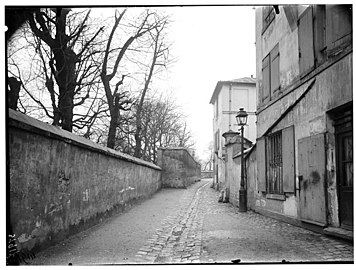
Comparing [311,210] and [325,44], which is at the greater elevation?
[325,44]

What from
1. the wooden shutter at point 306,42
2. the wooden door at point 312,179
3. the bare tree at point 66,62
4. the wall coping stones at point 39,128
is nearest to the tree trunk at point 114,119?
the bare tree at point 66,62

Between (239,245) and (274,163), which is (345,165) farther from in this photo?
(274,163)

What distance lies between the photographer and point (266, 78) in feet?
31.0

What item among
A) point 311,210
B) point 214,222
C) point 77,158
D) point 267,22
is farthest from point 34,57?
point 311,210

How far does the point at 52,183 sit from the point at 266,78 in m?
6.54

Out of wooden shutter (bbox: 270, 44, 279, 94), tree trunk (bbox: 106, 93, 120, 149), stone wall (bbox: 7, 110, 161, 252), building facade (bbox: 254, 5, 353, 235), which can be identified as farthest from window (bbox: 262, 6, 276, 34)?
stone wall (bbox: 7, 110, 161, 252)

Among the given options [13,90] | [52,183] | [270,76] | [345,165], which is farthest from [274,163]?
[13,90]

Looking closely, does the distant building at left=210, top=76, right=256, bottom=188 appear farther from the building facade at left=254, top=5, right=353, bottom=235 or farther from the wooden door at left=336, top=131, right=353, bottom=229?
the wooden door at left=336, top=131, right=353, bottom=229

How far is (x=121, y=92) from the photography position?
12.1 metres

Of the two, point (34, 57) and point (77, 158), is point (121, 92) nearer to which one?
point (34, 57)

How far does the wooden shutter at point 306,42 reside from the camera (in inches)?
265

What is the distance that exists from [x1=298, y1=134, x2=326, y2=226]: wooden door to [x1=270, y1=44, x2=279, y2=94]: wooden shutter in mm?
2284

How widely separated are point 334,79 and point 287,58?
244 centimetres

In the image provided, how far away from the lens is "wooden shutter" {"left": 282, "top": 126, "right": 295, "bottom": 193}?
726cm
